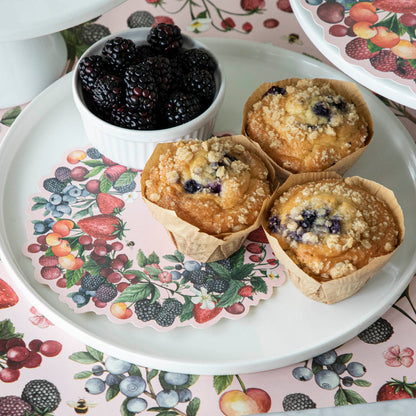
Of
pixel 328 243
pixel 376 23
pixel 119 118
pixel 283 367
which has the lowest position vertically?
pixel 283 367

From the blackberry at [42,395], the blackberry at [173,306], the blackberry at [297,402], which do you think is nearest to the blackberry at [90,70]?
the blackberry at [173,306]

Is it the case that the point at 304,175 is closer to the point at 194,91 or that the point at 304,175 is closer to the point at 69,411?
the point at 194,91

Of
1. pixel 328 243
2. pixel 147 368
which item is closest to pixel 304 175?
pixel 328 243

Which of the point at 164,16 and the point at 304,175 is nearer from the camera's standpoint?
the point at 304,175

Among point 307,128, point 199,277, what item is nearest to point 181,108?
point 307,128

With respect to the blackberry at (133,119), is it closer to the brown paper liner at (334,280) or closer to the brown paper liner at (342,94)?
the brown paper liner at (342,94)

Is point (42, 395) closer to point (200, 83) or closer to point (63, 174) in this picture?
point (63, 174)
